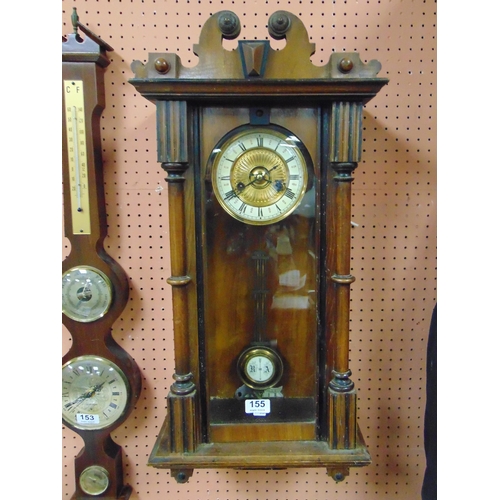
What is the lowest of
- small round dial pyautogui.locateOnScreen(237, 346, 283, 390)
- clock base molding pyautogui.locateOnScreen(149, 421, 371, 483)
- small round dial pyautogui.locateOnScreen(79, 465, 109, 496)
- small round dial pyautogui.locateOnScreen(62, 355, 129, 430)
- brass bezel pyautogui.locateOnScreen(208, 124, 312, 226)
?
small round dial pyautogui.locateOnScreen(79, 465, 109, 496)

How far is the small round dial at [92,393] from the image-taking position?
0.99 m

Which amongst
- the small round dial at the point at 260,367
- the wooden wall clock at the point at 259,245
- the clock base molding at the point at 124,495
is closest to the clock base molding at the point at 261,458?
the wooden wall clock at the point at 259,245

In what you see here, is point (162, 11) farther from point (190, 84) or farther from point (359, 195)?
point (359, 195)

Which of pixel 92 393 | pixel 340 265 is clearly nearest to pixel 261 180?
pixel 340 265

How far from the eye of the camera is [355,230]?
1.04m

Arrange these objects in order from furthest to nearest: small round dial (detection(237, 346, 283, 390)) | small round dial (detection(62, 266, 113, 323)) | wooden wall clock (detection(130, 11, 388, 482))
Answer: small round dial (detection(62, 266, 113, 323))
small round dial (detection(237, 346, 283, 390))
wooden wall clock (detection(130, 11, 388, 482))

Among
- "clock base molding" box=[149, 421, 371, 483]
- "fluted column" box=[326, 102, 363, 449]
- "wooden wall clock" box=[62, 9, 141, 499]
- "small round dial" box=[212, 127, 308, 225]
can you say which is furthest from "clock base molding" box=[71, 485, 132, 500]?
"small round dial" box=[212, 127, 308, 225]

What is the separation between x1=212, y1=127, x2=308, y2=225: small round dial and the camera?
31.6 inches

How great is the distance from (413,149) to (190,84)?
25.4 inches

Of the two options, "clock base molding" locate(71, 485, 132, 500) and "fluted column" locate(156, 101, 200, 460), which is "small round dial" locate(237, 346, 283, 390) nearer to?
"fluted column" locate(156, 101, 200, 460)

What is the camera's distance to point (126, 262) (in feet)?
3.42

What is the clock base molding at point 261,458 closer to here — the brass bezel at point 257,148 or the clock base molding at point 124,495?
the clock base molding at point 124,495

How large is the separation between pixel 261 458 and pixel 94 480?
0.54 m

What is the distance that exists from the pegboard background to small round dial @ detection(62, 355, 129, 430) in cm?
8
